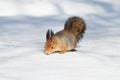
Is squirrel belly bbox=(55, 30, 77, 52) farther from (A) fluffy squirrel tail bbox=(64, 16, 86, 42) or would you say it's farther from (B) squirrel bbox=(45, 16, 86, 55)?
(A) fluffy squirrel tail bbox=(64, 16, 86, 42)

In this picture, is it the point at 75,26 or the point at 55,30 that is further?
the point at 55,30

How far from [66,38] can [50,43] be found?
0.28 meters

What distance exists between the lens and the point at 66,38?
530 centimetres

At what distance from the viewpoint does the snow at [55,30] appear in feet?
14.7

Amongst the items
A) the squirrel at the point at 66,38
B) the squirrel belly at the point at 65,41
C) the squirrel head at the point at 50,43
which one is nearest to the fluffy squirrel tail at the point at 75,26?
the squirrel at the point at 66,38

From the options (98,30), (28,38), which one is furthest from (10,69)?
(98,30)

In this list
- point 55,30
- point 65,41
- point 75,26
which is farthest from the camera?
point 55,30

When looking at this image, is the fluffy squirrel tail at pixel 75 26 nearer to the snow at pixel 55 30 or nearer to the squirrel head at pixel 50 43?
the snow at pixel 55 30

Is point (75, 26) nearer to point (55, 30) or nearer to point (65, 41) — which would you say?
point (65, 41)

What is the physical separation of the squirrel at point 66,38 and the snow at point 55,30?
79mm

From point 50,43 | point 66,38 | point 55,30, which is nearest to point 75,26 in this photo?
point 66,38

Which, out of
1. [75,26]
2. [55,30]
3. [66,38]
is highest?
[75,26]

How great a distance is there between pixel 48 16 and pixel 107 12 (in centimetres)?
123

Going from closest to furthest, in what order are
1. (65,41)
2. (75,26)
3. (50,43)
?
(50,43) < (65,41) < (75,26)
